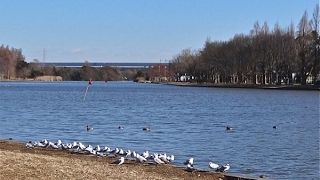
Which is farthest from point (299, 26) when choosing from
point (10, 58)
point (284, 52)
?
point (10, 58)

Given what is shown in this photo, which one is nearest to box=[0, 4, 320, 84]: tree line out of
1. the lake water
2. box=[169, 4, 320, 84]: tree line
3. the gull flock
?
box=[169, 4, 320, 84]: tree line

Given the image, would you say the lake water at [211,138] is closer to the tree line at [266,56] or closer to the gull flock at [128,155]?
the gull flock at [128,155]

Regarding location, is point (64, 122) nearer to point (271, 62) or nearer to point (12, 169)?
point (12, 169)

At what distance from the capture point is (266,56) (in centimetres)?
11006

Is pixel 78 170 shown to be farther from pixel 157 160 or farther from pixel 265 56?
pixel 265 56

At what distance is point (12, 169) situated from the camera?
12.3 m

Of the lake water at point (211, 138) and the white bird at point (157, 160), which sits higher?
the white bird at point (157, 160)

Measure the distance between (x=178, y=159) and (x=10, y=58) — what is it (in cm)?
17235

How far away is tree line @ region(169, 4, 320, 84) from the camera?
328 feet

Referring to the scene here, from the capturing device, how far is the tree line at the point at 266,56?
3937 inches

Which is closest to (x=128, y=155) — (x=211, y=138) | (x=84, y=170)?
(x=84, y=170)

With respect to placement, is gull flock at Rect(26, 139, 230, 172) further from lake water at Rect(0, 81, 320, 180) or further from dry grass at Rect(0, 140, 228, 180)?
lake water at Rect(0, 81, 320, 180)

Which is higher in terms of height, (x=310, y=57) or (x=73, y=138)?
(x=310, y=57)

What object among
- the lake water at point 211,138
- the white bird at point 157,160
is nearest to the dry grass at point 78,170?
the white bird at point 157,160
